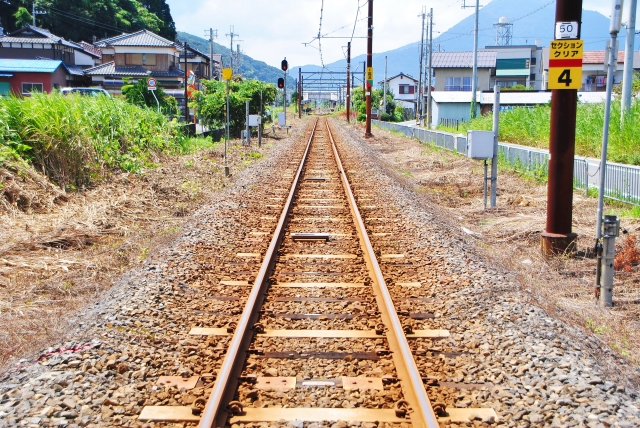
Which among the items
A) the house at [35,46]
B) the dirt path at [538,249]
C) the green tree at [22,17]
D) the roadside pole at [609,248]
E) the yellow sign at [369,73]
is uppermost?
the green tree at [22,17]

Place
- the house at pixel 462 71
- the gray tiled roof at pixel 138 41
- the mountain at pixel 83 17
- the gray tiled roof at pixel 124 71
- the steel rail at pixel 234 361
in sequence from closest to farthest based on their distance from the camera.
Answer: the steel rail at pixel 234 361 < the gray tiled roof at pixel 124 71 < the gray tiled roof at pixel 138 41 < the mountain at pixel 83 17 < the house at pixel 462 71

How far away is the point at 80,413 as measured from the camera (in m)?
3.65

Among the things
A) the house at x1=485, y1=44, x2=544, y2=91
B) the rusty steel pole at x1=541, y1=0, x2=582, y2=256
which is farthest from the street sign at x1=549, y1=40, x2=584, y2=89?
the house at x1=485, y1=44, x2=544, y2=91

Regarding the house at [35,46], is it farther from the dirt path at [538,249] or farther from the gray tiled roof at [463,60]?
the dirt path at [538,249]

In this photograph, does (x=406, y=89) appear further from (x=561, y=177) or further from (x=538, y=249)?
(x=561, y=177)

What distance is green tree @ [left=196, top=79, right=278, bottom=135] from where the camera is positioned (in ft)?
91.8

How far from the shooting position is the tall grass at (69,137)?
10.6m

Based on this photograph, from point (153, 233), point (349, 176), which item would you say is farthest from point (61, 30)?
point (153, 233)

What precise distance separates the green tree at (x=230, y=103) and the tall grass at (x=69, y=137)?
13.5 m

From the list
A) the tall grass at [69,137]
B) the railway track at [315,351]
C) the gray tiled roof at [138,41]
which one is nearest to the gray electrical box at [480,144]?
the railway track at [315,351]

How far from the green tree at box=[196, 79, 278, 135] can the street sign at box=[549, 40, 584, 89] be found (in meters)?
20.9

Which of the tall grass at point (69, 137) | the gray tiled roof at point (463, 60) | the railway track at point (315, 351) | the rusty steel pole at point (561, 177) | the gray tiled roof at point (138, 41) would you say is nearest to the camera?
the railway track at point (315, 351)

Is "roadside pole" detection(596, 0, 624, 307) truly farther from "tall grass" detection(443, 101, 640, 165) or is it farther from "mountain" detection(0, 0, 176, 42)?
"mountain" detection(0, 0, 176, 42)

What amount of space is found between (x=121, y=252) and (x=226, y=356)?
3.93 metres
